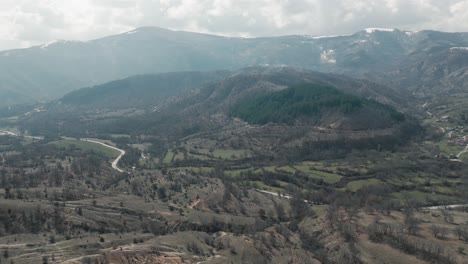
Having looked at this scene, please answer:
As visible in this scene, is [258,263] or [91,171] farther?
[91,171]

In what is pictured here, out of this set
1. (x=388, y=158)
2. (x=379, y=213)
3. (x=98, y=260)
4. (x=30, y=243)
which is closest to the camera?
(x=98, y=260)

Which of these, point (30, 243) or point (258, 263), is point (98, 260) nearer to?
point (30, 243)

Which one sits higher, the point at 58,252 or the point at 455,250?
the point at 58,252

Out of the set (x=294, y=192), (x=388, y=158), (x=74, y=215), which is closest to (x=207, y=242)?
(x=74, y=215)

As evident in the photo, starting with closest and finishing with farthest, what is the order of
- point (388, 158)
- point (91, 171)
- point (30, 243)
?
1. point (30, 243)
2. point (91, 171)
3. point (388, 158)

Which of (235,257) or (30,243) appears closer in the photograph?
(30,243)

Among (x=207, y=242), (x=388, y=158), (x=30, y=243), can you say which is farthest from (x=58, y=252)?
(x=388, y=158)

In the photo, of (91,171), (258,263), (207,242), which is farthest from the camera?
(91,171)

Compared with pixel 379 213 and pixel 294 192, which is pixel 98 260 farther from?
pixel 294 192

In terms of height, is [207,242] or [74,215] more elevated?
[74,215]
